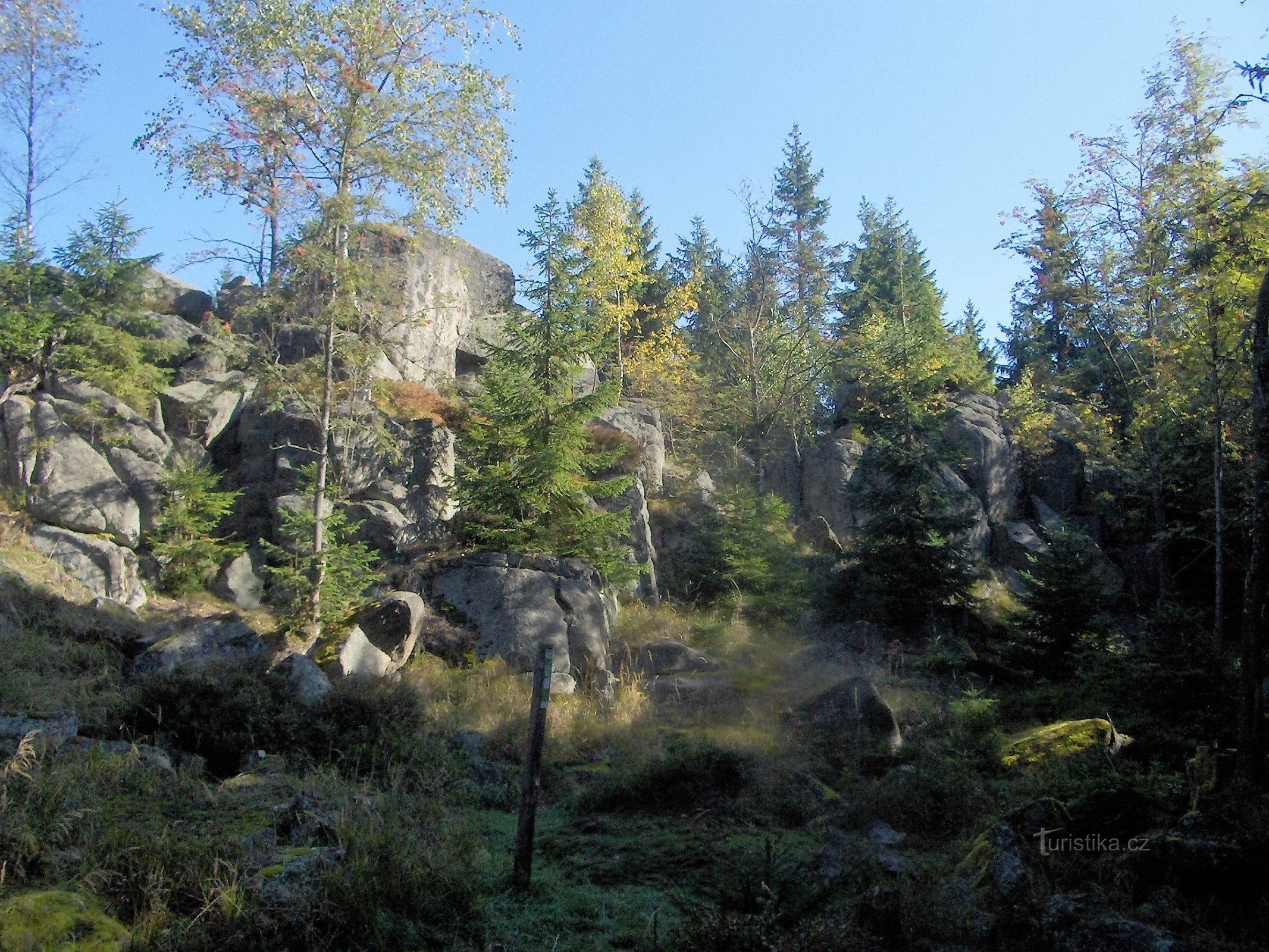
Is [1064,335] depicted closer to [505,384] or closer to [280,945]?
[505,384]

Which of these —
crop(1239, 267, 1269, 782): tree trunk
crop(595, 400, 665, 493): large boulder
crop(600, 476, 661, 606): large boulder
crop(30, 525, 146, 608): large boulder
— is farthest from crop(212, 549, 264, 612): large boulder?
crop(1239, 267, 1269, 782): tree trunk

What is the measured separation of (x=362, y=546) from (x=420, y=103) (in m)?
9.24

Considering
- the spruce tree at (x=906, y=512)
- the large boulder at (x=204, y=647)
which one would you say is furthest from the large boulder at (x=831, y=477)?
the large boulder at (x=204, y=647)

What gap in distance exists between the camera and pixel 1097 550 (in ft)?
74.3

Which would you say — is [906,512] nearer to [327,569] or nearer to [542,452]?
[542,452]

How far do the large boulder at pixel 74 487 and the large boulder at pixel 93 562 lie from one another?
39cm

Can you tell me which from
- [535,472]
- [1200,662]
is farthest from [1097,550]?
[535,472]

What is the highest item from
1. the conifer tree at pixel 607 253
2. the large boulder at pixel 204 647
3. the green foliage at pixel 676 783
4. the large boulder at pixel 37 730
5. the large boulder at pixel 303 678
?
the conifer tree at pixel 607 253

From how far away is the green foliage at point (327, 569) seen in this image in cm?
1419

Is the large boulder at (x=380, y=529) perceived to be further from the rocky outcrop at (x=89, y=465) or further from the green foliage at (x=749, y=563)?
the green foliage at (x=749, y=563)

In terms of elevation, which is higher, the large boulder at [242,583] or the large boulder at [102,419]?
the large boulder at [102,419]

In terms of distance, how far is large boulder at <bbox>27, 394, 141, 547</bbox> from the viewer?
17.0m

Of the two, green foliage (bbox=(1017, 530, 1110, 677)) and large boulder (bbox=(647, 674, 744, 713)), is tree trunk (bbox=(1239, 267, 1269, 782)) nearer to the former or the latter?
large boulder (bbox=(647, 674, 744, 713))

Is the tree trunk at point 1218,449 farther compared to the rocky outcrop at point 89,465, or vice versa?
the rocky outcrop at point 89,465
